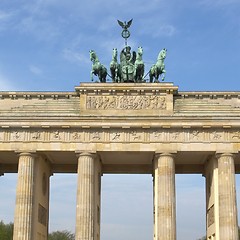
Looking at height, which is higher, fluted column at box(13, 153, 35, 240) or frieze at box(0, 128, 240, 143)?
frieze at box(0, 128, 240, 143)

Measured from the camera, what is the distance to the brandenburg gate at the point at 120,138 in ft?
133

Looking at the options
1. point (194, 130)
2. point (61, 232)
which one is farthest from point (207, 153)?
point (61, 232)

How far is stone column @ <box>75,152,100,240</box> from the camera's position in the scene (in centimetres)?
3997

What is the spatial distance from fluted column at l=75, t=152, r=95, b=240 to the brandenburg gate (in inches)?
3.0

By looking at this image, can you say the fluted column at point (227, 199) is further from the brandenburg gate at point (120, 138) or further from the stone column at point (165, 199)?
the stone column at point (165, 199)

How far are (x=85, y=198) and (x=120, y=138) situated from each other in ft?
17.9

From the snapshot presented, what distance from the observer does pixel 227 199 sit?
40.2m

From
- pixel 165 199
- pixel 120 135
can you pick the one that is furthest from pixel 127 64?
pixel 165 199

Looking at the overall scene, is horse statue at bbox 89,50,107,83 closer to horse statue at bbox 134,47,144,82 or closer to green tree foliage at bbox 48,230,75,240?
horse statue at bbox 134,47,144,82

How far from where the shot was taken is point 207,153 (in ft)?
138

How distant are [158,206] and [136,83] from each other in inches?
396

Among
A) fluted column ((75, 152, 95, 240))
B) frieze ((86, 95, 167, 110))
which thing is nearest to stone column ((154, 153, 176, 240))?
frieze ((86, 95, 167, 110))

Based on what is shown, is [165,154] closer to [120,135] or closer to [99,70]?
[120,135]

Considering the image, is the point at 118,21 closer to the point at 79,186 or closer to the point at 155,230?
the point at 79,186
